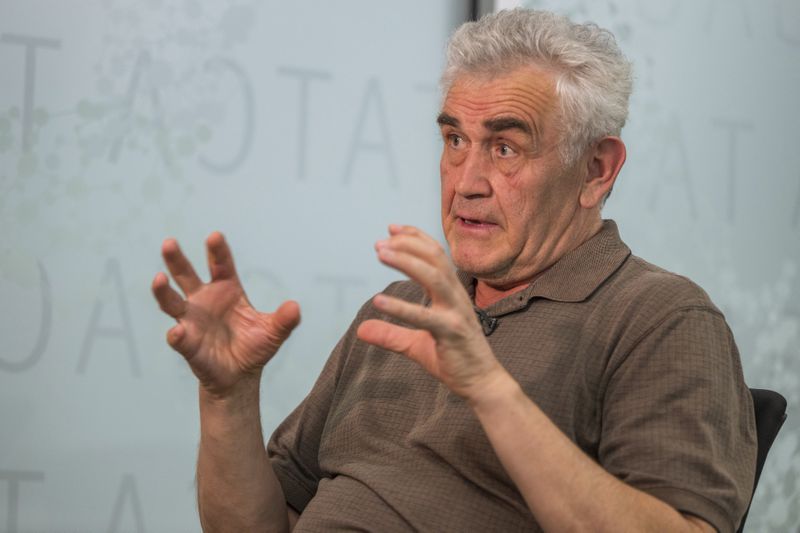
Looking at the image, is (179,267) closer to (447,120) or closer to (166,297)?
(166,297)

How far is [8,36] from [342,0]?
0.74 metres

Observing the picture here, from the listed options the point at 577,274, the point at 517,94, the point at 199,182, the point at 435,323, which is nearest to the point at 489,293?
the point at 577,274

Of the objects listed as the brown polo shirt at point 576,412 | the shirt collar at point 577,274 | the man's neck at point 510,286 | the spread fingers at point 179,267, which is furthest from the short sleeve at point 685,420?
the spread fingers at point 179,267

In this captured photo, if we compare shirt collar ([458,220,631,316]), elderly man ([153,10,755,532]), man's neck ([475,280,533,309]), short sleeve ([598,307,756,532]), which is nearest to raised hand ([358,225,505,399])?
elderly man ([153,10,755,532])

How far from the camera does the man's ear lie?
162cm

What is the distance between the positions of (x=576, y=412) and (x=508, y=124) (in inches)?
16.9

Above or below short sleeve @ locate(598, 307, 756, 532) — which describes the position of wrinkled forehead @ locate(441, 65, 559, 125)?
above

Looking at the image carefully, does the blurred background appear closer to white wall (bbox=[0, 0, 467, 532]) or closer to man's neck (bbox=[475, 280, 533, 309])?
white wall (bbox=[0, 0, 467, 532])

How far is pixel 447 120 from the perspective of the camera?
161 centimetres

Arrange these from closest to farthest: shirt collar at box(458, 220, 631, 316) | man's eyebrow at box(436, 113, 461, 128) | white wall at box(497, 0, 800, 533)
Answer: shirt collar at box(458, 220, 631, 316)
man's eyebrow at box(436, 113, 461, 128)
white wall at box(497, 0, 800, 533)

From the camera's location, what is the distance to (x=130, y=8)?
234cm

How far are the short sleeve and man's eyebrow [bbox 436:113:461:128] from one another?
45cm

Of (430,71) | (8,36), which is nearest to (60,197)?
(8,36)

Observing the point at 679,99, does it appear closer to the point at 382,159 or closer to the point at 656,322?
the point at 382,159
